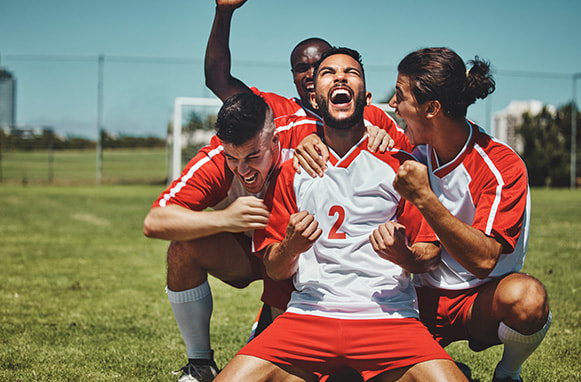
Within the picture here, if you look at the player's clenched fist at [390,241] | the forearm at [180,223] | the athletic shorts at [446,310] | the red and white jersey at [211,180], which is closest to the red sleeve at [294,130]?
the red and white jersey at [211,180]

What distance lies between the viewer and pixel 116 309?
16.4ft

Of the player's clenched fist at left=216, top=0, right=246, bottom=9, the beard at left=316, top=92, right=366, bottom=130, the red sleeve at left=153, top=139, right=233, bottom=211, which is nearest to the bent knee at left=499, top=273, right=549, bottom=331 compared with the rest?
the beard at left=316, top=92, right=366, bottom=130

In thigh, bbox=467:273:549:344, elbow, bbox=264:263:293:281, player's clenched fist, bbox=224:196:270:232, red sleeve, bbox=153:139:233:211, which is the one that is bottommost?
thigh, bbox=467:273:549:344

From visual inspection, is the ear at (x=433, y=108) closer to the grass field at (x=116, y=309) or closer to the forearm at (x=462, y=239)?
the forearm at (x=462, y=239)

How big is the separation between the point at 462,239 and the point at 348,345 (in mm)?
660

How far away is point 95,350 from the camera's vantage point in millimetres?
3854

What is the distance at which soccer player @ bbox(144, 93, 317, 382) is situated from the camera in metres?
2.79

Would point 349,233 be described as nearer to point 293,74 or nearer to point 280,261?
point 280,261

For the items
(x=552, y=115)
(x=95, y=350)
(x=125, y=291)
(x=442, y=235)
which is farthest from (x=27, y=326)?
(x=552, y=115)

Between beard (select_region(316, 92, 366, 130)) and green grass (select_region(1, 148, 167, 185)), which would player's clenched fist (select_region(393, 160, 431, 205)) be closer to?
beard (select_region(316, 92, 366, 130))

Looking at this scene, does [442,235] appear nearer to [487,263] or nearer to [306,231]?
[487,263]

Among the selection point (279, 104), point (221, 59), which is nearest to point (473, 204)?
point (279, 104)

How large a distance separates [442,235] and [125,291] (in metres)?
4.13

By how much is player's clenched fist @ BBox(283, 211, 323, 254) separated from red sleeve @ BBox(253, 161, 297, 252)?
0.25 metres
